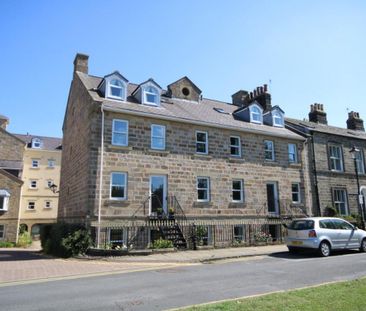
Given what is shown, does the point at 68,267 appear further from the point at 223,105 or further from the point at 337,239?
the point at 223,105

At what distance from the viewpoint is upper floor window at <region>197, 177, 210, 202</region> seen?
65.2 feet

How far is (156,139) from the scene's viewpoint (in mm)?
19156

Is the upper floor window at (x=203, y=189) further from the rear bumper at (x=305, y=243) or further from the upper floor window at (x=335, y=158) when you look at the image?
the upper floor window at (x=335, y=158)

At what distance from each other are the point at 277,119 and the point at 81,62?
50.7 feet

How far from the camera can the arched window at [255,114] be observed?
24094 millimetres

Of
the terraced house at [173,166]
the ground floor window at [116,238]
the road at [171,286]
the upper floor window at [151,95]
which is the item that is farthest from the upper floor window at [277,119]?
the ground floor window at [116,238]

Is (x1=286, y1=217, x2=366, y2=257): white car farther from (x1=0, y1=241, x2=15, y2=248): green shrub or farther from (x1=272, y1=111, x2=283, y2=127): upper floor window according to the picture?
(x1=0, y1=241, x2=15, y2=248): green shrub

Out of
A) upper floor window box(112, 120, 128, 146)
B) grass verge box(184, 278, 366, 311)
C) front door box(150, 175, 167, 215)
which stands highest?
upper floor window box(112, 120, 128, 146)

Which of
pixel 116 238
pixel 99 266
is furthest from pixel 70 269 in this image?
pixel 116 238

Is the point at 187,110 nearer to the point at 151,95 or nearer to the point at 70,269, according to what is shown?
the point at 151,95

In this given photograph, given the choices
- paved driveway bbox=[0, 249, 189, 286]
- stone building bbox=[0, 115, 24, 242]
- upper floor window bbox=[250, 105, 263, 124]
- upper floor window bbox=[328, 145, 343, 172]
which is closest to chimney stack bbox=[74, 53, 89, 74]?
upper floor window bbox=[250, 105, 263, 124]

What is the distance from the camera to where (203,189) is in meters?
19.9

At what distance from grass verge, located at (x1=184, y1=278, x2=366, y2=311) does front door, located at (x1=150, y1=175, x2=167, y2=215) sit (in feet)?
38.4

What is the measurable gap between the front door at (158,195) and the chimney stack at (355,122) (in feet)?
76.0
